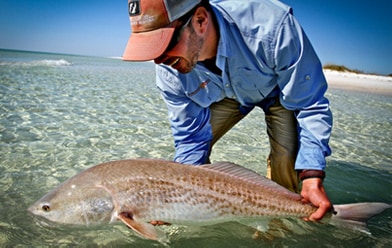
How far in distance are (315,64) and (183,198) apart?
1421 millimetres

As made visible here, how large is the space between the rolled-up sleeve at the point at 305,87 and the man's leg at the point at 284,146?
31 cm

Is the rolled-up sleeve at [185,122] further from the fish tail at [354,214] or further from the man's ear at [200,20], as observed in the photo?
the fish tail at [354,214]

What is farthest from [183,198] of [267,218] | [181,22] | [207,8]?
[207,8]

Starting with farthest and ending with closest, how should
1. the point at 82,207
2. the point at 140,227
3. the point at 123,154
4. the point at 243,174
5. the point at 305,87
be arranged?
the point at 123,154
the point at 305,87
the point at 243,174
the point at 82,207
the point at 140,227

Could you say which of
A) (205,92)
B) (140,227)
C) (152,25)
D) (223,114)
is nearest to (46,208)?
(140,227)

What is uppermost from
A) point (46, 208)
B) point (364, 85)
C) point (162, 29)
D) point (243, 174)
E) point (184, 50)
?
point (162, 29)

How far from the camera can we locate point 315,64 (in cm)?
243

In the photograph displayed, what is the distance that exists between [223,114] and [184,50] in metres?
1.17

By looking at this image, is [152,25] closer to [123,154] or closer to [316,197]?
[316,197]

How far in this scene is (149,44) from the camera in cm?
194

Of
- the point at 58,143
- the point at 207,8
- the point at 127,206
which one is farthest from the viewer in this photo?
the point at 58,143

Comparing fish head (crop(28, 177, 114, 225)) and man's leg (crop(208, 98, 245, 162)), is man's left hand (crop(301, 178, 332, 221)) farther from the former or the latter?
fish head (crop(28, 177, 114, 225))

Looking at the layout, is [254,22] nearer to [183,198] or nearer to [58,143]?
[183,198]

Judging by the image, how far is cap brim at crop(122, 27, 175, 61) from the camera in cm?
191
